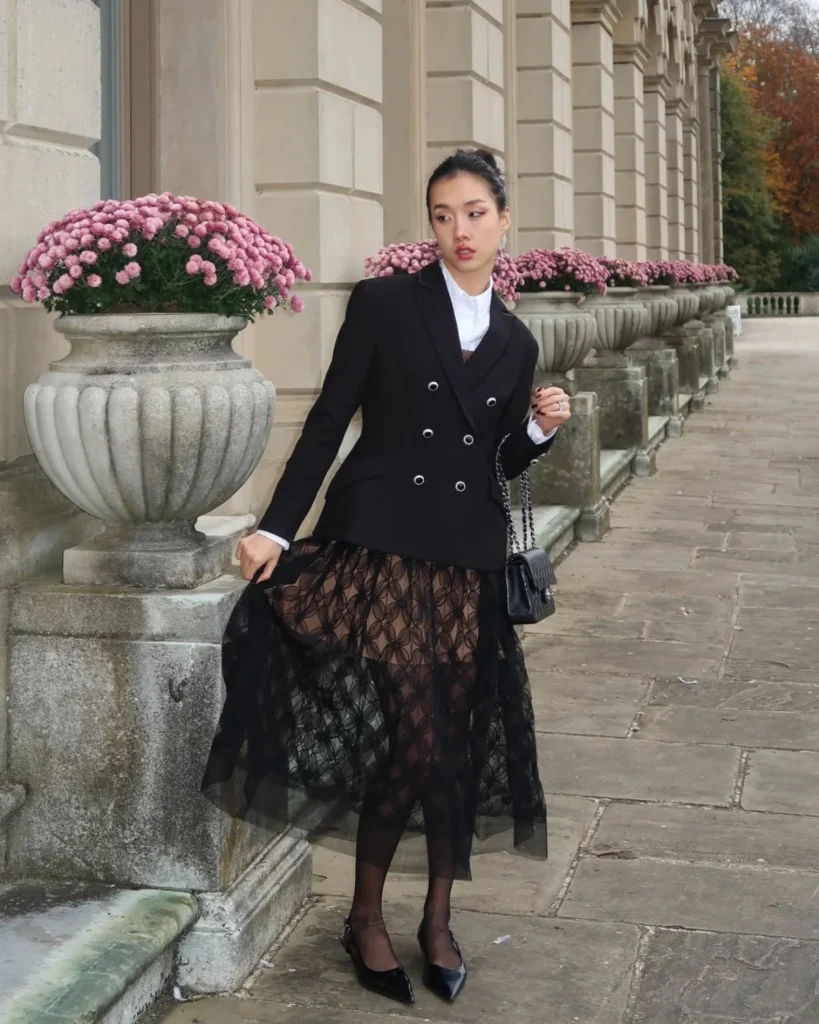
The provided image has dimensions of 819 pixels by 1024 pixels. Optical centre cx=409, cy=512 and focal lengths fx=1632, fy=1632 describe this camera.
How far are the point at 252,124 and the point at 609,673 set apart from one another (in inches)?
114

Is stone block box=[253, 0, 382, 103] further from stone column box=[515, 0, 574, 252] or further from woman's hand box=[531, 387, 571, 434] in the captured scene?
stone column box=[515, 0, 574, 252]

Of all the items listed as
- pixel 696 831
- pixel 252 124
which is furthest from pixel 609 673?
pixel 252 124

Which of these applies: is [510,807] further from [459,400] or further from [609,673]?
[609,673]

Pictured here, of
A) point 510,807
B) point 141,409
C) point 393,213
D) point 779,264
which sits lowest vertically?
point 510,807

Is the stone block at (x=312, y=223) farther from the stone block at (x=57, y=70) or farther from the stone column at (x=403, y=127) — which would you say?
the stone block at (x=57, y=70)

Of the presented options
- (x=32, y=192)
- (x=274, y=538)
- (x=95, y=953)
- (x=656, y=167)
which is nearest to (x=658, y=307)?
(x=656, y=167)

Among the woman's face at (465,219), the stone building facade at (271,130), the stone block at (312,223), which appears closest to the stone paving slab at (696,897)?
the stone building facade at (271,130)

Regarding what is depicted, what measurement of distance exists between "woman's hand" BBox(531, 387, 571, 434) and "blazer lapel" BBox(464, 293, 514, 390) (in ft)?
0.45

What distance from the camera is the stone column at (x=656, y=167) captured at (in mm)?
22859

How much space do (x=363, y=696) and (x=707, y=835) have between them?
1.79 m

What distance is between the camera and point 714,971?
404cm

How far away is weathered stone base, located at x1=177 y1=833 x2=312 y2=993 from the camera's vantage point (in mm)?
3896

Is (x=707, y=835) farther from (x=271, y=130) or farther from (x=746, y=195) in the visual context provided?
(x=746, y=195)

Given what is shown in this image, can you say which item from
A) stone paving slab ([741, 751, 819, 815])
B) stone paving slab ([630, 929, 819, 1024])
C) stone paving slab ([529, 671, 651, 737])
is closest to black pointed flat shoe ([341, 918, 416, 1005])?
stone paving slab ([630, 929, 819, 1024])
